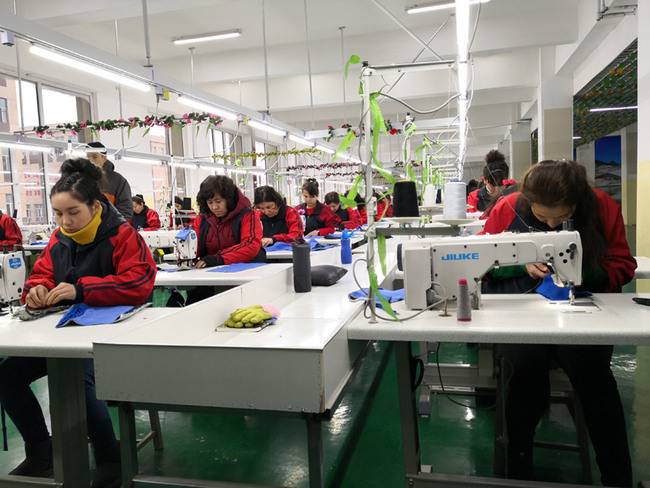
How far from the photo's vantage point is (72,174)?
205cm

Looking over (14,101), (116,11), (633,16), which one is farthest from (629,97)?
(14,101)

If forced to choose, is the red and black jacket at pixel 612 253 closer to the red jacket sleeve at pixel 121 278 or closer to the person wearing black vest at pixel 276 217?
the red jacket sleeve at pixel 121 278

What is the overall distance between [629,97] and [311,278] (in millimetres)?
10372

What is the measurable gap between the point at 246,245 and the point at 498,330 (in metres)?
2.27

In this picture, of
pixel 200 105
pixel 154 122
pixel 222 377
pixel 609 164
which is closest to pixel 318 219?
pixel 200 105

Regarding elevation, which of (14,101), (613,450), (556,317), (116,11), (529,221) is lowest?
(613,450)

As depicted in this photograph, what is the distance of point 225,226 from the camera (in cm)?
355

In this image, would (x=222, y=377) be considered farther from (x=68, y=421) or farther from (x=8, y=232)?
(x=8, y=232)

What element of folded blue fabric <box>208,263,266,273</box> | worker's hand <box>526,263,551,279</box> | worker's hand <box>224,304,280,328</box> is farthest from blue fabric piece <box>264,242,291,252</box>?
worker's hand <box>526,263,551,279</box>

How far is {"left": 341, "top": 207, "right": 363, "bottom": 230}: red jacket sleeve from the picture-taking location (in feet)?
24.2

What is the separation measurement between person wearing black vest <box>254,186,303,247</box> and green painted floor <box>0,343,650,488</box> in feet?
7.74

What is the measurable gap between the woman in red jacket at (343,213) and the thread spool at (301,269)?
4380mm

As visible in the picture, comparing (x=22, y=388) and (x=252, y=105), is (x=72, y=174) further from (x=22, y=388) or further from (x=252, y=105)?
(x=252, y=105)

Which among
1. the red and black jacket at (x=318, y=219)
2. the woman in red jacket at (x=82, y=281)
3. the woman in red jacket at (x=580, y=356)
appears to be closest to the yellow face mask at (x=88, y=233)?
the woman in red jacket at (x=82, y=281)
